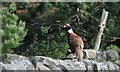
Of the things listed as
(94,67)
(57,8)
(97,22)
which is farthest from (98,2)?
(94,67)

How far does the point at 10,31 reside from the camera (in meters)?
6.87

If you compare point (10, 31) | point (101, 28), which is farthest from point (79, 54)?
point (101, 28)

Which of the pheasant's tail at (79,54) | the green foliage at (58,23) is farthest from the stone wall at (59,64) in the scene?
the green foliage at (58,23)

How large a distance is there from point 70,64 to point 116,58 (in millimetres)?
965

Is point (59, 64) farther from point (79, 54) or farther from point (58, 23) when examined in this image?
point (58, 23)

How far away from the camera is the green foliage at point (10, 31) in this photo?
6.71m

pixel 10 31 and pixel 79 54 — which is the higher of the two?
pixel 10 31

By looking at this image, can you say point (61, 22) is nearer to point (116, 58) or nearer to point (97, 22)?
point (97, 22)

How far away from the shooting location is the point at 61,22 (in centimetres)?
823

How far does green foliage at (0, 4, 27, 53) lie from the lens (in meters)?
6.71

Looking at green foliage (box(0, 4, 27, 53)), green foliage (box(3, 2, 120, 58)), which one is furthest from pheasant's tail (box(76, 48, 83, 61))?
green foliage (box(3, 2, 120, 58))

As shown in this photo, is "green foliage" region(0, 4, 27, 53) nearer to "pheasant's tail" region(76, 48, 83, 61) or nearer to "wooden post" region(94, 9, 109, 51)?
"pheasant's tail" region(76, 48, 83, 61)

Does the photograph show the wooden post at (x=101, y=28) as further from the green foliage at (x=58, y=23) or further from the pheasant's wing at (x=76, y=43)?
the pheasant's wing at (x=76, y=43)

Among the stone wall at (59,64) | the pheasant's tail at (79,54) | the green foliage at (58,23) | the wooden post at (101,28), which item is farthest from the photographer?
the wooden post at (101,28)
